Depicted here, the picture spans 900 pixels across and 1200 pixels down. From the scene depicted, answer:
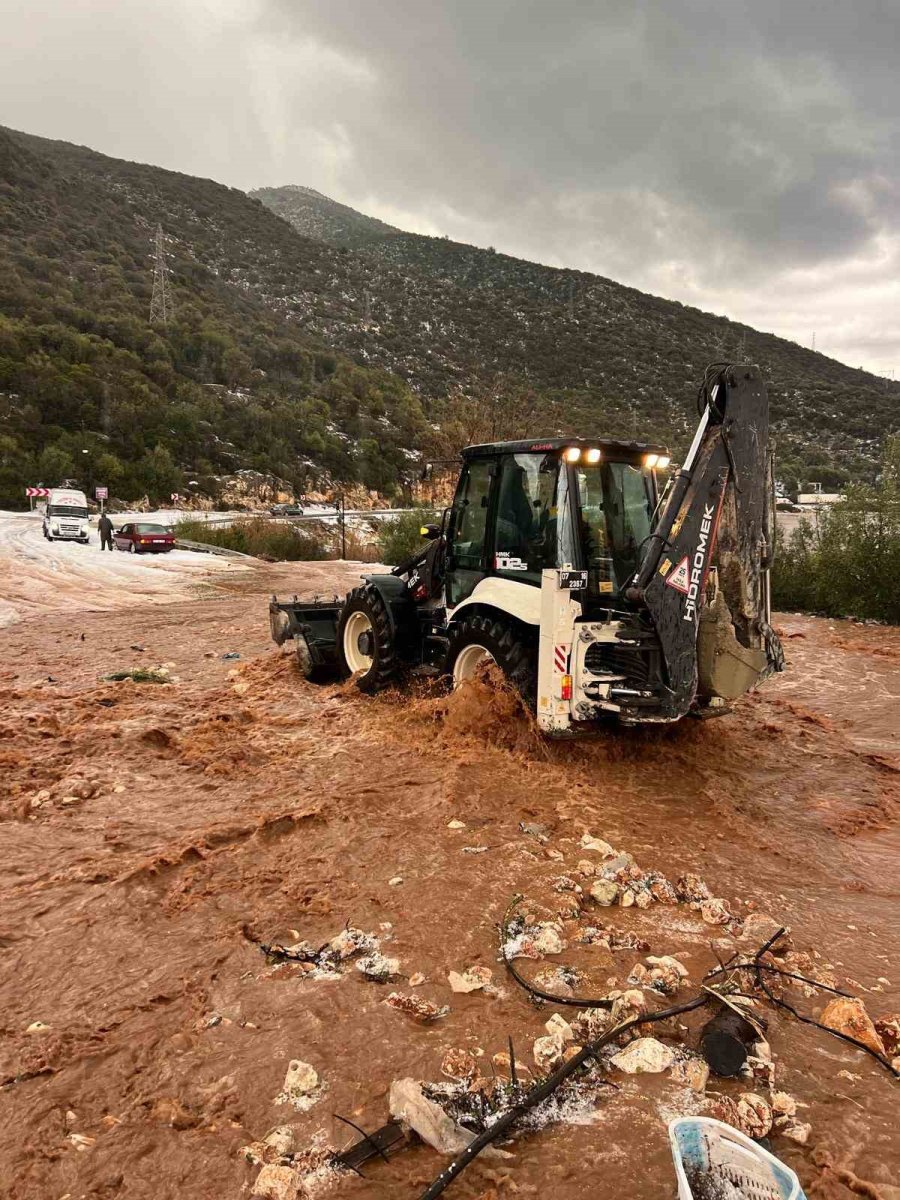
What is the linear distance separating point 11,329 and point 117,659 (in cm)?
3486

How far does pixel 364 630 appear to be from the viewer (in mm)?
8516

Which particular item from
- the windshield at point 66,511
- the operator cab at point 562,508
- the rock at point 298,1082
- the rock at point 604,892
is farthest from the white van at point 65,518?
the rock at point 298,1082

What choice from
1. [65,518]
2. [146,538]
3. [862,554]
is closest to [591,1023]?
[862,554]

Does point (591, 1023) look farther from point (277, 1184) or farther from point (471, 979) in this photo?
point (277, 1184)

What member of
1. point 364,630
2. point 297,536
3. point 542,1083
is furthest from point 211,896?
point 297,536

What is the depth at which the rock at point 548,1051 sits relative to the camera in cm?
278

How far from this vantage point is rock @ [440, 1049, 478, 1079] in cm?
272

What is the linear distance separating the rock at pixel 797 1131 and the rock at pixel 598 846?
197 cm

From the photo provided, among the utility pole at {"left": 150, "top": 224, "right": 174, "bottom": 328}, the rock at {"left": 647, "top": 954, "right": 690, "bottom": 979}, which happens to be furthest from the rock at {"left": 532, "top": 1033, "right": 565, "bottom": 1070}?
the utility pole at {"left": 150, "top": 224, "right": 174, "bottom": 328}

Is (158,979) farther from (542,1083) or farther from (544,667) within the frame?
(544,667)

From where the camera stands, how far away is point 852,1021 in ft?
9.71

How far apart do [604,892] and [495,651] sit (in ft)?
8.08

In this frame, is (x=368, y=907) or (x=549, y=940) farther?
(x=368, y=907)

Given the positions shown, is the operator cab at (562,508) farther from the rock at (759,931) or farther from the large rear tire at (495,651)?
the rock at (759,931)
